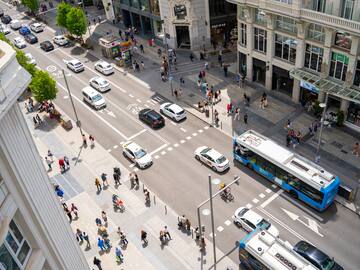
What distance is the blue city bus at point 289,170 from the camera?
1410 inches

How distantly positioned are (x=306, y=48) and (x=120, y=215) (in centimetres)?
2965

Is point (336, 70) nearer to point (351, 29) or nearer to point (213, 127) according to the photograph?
point (351, 29)

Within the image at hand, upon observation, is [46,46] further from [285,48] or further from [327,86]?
[327,86]

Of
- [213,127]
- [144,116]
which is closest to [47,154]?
[144,116]

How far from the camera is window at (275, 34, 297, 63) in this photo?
49250mm

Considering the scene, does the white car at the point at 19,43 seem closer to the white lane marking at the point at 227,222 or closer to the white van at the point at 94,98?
the white van at the point at 94,98

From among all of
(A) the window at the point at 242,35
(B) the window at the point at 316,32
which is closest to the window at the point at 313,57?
(B) the window at the point at 316,32

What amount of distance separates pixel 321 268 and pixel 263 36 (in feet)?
106

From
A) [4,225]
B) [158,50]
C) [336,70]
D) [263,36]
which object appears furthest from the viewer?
[158,50]

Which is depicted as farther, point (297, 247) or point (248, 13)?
point (248, 13)

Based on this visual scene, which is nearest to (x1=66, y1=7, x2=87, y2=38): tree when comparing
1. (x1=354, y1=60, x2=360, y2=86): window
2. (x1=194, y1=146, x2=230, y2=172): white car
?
(x1=194, y1=146, x2=230, y2=172): white car

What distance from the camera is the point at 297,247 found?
32.9 meters

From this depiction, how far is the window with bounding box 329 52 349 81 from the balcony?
435cm

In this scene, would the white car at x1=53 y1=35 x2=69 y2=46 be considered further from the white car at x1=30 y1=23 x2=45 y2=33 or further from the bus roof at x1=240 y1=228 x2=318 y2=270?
the bus roof at x1=240 y1=228 x2=318 y2=270
